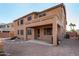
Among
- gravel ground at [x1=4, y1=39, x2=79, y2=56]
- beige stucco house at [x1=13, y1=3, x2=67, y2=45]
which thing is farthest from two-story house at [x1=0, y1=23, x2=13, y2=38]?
beige stucco house at [x1=13, y1=3, x2=67, y2=45]

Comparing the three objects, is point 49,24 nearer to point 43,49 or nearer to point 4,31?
point 43,49

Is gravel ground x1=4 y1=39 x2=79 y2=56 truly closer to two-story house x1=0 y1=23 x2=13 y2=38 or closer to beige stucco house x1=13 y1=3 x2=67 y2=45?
two-story house x1=0 y1=23 x2=13 y2=38

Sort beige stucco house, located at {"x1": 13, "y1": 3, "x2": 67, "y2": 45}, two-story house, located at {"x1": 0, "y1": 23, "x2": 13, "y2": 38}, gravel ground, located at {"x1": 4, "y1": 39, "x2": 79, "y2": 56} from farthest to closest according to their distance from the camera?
beige stucco house, located at {"x1": 13, "y1": 3, "x2": 67, "y2": 45}
two-story house, located at {"x1": 0, "y1": 23, "x2": 13, "y2": 38}
gravel ground, located at {"x1": 4, "y1": 39, "x2": 79, "y2": 56}

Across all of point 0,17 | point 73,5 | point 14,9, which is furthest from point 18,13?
point 73,5

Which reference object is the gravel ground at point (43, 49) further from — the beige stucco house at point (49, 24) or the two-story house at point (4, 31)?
the beige stucco house at point (49, 24)

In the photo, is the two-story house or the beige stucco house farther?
the beige stucco house

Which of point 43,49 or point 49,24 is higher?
point 49,24

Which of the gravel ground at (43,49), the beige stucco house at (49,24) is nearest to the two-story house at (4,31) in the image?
the gravel ground at (43,49)

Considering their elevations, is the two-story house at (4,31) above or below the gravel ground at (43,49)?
above

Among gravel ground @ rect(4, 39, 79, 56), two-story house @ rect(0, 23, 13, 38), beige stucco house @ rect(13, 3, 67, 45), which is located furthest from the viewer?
beige stucco house @ rect(13, 3, 67, 45)

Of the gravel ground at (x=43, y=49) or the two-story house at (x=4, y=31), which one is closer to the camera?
the gravel ground at (x=43, y=49)

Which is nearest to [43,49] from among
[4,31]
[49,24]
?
[4,31]

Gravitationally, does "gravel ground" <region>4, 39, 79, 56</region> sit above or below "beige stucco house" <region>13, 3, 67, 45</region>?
below

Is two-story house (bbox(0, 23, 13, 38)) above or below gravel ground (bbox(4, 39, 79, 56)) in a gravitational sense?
above
